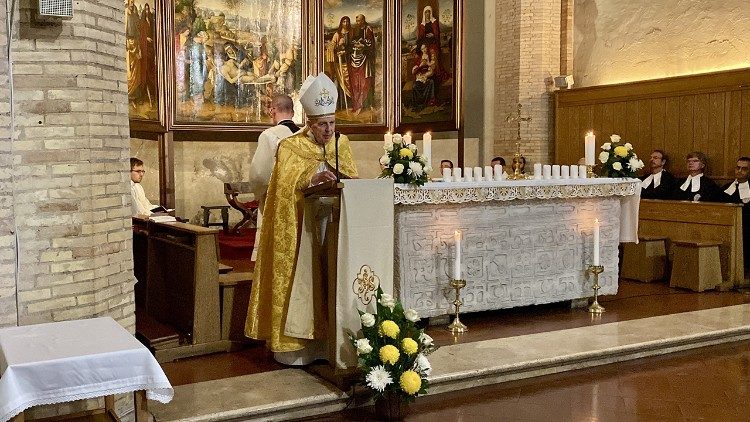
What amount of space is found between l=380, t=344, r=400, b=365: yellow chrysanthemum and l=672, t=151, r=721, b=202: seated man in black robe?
21.1 feet

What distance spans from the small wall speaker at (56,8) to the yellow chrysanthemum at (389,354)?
7.85 ft

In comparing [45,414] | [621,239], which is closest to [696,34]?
[621,239]

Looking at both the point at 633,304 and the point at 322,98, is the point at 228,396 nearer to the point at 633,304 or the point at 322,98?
the point at 322,98

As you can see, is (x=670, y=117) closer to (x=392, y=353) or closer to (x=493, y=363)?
(x=493, y=363)

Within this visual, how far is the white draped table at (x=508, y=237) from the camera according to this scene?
621 centimetres

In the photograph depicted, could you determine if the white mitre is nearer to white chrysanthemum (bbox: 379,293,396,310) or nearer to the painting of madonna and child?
white chrysanthemum (bbox: 379,293,396,310)

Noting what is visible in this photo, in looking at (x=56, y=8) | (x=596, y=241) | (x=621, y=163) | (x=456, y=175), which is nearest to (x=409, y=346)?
(x=456, y=175)

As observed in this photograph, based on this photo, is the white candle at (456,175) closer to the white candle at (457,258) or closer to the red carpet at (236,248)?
the white candle at (457,258)

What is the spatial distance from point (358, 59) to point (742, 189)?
529cm

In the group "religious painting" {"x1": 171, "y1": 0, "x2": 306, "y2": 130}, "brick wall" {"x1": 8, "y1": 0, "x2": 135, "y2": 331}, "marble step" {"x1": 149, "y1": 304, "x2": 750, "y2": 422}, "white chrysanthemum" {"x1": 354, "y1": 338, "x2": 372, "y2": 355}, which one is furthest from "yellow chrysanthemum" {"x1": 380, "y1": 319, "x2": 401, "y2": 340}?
"religious painting" {"x1": 171, "y1": 0, "x2": 306, "y2": 130}

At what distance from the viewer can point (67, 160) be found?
4.03m

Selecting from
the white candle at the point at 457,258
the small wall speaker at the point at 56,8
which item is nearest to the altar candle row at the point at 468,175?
the white candle at the point at 457,258

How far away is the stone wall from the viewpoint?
10.6 m

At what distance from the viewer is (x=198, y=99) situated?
33.8 ft
